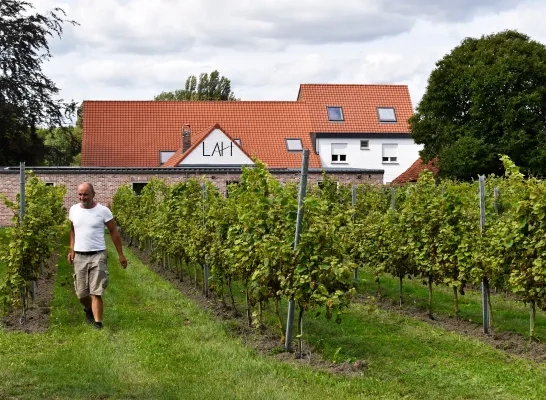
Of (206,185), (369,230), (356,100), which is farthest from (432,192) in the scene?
(356,100)

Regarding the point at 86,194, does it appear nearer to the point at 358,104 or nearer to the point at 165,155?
the point at 165,155

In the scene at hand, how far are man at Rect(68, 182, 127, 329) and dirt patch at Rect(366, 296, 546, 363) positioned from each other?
3176mm

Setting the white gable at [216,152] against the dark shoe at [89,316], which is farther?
the white gable at [216,152]

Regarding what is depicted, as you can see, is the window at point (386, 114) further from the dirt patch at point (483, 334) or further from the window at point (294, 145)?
the dirt patch at point (483, 334)

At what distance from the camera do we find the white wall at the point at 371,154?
5531cm

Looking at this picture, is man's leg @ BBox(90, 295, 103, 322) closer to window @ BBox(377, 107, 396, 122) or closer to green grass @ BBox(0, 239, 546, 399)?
green grass @ BBox(0, 239, 546, 399)

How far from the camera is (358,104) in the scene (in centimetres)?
5672

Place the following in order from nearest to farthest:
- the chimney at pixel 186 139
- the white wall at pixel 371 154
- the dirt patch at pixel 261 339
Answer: the dirt patch at pixel 261 339 → the chimney at pixel 186 139 → the white wall at pixel 371 154

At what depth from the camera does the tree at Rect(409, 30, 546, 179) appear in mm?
39812

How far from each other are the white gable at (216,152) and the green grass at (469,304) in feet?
91.4

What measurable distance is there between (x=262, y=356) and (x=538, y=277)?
3027 millimetres

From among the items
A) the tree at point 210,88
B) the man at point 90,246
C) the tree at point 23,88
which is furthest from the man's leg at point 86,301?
the tree at point 210,88

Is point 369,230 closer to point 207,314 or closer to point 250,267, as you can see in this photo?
point 207,314

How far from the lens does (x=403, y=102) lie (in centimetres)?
5691
